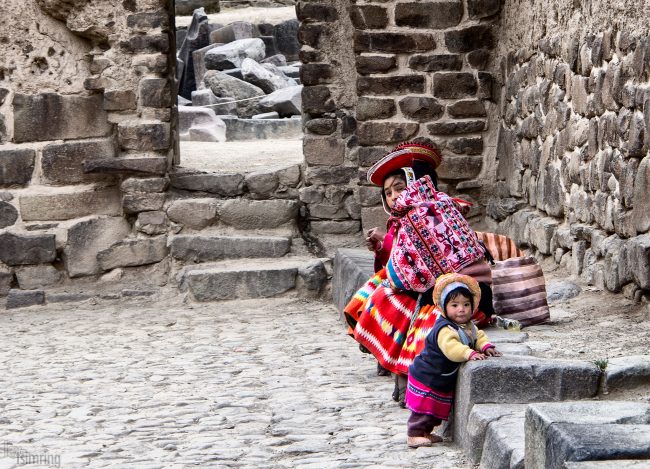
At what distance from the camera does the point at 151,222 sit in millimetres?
7969

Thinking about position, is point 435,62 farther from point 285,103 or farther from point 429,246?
point 285,103

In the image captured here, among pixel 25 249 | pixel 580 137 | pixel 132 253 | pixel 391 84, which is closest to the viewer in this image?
pixel 580 137

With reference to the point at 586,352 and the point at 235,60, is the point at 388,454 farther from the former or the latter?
the point at 235,60

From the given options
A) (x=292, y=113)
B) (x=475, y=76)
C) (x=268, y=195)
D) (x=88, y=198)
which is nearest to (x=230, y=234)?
(x=268, y=195)

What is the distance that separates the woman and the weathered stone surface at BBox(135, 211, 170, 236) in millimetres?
3146

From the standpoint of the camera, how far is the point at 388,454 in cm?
395

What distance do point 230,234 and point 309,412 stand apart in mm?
3512

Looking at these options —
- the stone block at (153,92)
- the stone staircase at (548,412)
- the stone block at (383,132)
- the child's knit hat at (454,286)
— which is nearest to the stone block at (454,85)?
the stone block at (383,132)

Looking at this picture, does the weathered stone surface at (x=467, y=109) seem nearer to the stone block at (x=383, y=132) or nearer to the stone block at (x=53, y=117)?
the stone block at (x=383, y=132)

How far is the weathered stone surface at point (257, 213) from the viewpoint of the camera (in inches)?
318

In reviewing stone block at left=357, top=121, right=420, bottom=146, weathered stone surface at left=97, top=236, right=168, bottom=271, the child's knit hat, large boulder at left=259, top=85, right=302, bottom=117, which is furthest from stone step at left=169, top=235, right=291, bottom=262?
large boulder at left=259, top=85, right=302, bottom=117

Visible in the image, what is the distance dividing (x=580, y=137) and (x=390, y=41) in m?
2.39

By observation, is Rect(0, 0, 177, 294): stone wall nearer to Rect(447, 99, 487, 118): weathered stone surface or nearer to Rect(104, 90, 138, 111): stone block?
Rect(104, 90, 138, 111): stone block

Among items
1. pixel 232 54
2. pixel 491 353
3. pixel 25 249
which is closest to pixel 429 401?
pixel 491 353
